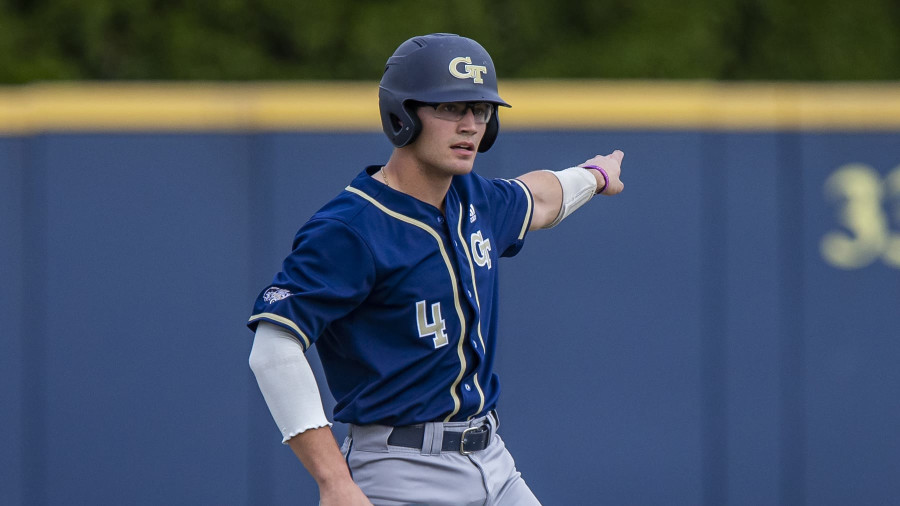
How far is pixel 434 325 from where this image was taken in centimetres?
293

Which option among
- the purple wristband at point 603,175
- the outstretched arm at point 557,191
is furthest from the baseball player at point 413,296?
the purple wristband at point 603,175

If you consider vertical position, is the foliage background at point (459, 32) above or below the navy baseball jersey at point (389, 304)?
above

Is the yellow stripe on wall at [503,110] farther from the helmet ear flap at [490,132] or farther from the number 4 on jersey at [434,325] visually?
the number 4 on jersey at [434,325]

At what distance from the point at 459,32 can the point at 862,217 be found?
2197 mm

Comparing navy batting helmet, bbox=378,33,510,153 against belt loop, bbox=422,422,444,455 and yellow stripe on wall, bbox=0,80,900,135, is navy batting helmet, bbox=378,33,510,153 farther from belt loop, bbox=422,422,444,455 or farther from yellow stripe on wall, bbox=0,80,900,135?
yellow stripe on wall, bbox=0,80,900,135

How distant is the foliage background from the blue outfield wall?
3.46 ft

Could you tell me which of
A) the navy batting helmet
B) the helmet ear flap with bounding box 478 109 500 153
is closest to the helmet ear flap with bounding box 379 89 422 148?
the navy batting helmet

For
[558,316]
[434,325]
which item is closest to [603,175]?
[434,325]

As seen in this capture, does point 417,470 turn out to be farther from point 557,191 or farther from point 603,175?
point 603,175

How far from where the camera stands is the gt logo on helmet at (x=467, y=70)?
9.59 feet

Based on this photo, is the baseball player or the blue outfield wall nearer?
the baseball player

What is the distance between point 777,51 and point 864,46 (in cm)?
47

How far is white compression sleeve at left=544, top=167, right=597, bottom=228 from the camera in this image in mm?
3518

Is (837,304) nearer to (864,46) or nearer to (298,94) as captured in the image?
(864,46)
